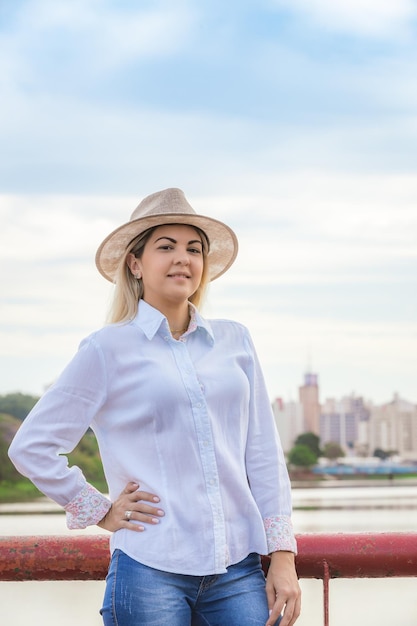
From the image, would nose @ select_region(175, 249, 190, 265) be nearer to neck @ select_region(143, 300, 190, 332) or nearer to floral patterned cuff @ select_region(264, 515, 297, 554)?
neck @ select_region(143, 300, 190, 332)

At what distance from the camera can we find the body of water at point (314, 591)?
98.2 feet

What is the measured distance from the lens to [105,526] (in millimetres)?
2119

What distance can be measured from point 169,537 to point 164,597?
0.12 metres

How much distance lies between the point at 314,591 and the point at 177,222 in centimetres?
2480

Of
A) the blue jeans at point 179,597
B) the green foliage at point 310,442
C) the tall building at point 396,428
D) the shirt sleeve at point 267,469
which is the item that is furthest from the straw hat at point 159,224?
the tall building at point 396,428

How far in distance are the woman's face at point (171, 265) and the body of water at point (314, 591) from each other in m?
13.9

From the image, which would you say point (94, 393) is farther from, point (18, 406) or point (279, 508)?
point (18, 406)

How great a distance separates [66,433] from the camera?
2139 mm

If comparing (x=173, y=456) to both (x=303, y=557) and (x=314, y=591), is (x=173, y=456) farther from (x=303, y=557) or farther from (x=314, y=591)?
(x=314, y=591)

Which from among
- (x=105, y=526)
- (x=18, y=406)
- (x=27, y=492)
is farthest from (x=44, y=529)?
(x=105, y=526)

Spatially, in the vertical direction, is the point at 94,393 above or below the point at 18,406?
below

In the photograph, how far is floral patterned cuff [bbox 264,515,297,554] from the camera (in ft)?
6.95

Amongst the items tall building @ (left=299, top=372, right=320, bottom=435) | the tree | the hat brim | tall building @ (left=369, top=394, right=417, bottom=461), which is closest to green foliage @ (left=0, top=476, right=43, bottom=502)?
the tree

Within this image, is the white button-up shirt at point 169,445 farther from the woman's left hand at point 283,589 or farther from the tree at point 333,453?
the tree at point 333,453
